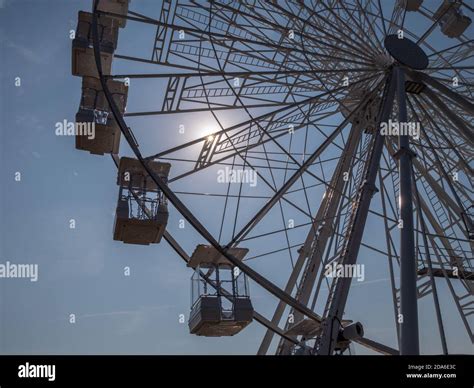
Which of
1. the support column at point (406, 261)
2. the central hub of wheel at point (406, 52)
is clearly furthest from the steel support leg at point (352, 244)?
the central hub of wheel at point (406, 52)

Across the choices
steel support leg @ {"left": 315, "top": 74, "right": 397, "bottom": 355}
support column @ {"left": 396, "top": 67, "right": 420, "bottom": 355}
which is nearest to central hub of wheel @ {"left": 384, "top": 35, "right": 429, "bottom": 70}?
steel support leg @ {"left": 315, "top": 74, "right": 397, "bottom": 355}

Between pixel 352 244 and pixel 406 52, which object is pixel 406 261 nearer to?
pixel 352 244

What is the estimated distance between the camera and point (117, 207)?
39.2 ft

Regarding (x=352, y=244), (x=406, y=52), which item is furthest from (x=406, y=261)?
(x=406, y=52)

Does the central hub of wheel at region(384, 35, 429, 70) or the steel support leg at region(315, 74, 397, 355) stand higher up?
the central hub of wheel at region(384, 35, 429, 70)

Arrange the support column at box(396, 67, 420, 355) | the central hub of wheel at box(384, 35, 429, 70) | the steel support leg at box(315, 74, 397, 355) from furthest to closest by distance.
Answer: the central hub of wheel at box(384, 35, 429, 70)
the steel support leg at box(315, 74, 397, 355)
the support column at box(396, 67, 420, 355)

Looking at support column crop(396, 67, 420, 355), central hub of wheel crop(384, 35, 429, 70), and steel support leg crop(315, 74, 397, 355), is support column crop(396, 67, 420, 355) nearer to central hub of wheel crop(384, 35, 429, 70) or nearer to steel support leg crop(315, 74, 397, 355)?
steel support leg crop(315, 74, 397, 355)

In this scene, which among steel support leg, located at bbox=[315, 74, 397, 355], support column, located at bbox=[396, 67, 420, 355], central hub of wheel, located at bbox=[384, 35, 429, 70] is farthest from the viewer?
central hub of wheel, located at bbox=[384, 35, 429, 70]

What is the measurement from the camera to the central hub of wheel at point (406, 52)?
13758 mm

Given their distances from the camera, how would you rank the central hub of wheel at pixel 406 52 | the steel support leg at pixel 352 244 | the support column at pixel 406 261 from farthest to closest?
the central hub of wheel at pixel 406 52 < the steel support leg at pixel 352 244 < the support column at pixel 406 261

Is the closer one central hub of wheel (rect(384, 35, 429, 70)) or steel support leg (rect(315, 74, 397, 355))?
steel support leg (rect(315, 74, 397, 355))

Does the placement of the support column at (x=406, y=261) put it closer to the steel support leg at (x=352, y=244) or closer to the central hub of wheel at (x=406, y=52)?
the steel support leg at (x=352, y=244)

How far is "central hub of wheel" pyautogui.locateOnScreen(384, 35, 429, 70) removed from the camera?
13.8 meters
